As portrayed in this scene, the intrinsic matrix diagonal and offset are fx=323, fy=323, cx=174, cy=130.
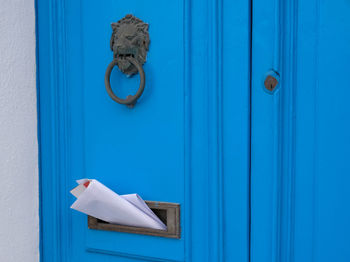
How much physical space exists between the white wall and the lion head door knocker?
269 mm

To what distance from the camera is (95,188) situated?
30.3 inches

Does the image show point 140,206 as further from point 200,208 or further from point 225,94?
point 225,94

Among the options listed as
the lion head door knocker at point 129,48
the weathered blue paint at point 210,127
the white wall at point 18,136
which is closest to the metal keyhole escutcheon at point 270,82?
the weathered blue paint at point 210,127

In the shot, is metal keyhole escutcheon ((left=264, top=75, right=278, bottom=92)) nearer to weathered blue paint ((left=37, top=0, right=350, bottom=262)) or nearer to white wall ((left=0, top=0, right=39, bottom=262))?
weathered blue paint ((left=37, top=0, right=350, bottom=262))

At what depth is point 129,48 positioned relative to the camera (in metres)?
0.80

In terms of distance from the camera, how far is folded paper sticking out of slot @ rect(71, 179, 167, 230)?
77 centimetres

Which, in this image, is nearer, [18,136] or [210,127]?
[210,127]

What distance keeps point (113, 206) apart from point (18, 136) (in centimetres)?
33

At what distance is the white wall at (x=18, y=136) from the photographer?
2.74 feet

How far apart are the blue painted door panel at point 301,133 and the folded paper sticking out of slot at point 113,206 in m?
0.25

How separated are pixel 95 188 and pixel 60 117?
0.25 meters

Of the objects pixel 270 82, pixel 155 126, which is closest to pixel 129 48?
pixel 155 126

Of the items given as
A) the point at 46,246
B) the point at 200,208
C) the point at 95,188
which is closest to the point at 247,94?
the point at 200,208

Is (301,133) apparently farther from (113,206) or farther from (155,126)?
(113,206)
